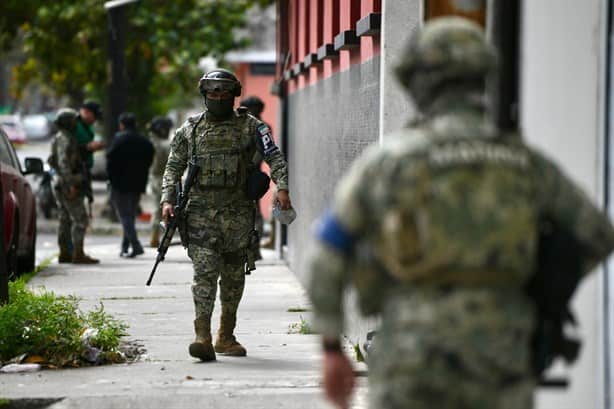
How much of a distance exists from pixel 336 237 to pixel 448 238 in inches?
13.1

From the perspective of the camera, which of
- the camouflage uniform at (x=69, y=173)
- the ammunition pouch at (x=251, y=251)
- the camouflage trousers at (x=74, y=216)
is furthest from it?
the camouflage trousers at (x=74, y=216)

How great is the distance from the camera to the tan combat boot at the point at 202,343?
8.91m

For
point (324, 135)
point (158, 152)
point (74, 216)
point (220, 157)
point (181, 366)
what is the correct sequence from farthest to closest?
point (158, 152)
point (74, 216)
point (324, 135)
point (220, 157)
point (181, 366)

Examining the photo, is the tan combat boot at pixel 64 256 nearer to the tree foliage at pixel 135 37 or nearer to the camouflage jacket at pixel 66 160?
the camouflage jacket at pixel 66 160

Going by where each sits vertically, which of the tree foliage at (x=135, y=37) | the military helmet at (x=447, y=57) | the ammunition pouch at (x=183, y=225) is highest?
the tree foliage at (x=135, y=37)

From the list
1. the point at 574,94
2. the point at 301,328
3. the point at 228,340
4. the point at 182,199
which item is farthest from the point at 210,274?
the point at 574,94

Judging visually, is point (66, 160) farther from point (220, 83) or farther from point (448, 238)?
point (448, 238)

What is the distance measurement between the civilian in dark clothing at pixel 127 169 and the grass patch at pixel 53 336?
7.87 metres

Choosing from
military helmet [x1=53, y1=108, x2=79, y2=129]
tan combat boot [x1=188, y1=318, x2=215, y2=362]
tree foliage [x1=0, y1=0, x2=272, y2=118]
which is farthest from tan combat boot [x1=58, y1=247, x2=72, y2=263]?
tree foliage [x1=0, y1=0, x2=272, y2=118]

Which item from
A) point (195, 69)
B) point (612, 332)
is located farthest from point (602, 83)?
point (195, 69)

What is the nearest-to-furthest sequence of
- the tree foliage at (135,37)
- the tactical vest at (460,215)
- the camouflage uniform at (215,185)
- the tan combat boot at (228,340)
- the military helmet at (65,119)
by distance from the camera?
the tactical vest at (460,215) → the camouflage uniform at (215,185) → the tan combat boot at (228,340) → the military helmet at (65,119) → the tree foliage at (135,37)

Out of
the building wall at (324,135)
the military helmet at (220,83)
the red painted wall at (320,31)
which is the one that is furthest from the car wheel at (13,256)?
the military helmet at (220,83)

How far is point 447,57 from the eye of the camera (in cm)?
383

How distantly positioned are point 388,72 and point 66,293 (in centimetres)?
584
